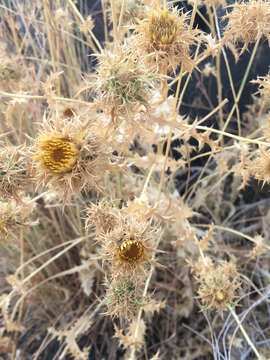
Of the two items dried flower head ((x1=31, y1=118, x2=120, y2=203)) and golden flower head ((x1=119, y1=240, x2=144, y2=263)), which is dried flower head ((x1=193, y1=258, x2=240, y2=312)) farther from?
dried flower head ((x1=31, y1=118, x2=120, y2=203))

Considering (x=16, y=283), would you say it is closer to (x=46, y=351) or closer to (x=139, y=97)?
(x=46, y=351)

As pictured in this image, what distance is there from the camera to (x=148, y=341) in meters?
1.71

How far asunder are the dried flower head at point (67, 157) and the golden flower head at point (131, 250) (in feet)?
0.57

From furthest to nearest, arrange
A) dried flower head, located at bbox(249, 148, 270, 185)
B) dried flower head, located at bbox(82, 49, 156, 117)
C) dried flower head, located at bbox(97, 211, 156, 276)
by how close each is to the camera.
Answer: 1. dried flower head, located at bbox(249, 148, 270, 185)
2. dried flower head, located at bbox(97, 211, 156, 276)
3. dried flower head, located at bbox(82, 49, 156, 117)

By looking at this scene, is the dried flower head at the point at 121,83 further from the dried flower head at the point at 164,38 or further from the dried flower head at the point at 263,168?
the dried flower head at the point at 263,168

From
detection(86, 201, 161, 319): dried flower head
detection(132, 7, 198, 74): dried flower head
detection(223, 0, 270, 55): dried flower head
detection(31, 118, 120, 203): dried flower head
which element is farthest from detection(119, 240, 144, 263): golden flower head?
detection(223, 0, 270, 55): dried flower head

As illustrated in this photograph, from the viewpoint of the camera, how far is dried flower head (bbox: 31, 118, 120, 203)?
2.63 feet

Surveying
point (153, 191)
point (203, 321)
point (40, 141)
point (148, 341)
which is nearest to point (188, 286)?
point (203, 321)

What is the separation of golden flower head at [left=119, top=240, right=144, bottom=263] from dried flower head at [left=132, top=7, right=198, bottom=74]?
18.8 inches

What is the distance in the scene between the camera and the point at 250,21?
3.08 ft

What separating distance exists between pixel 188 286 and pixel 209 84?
4.66ft

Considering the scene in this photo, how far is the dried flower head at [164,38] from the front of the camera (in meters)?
0.81

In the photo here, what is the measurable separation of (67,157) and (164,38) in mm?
398

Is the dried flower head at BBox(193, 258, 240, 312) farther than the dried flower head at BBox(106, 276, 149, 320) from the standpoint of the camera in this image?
Yes
